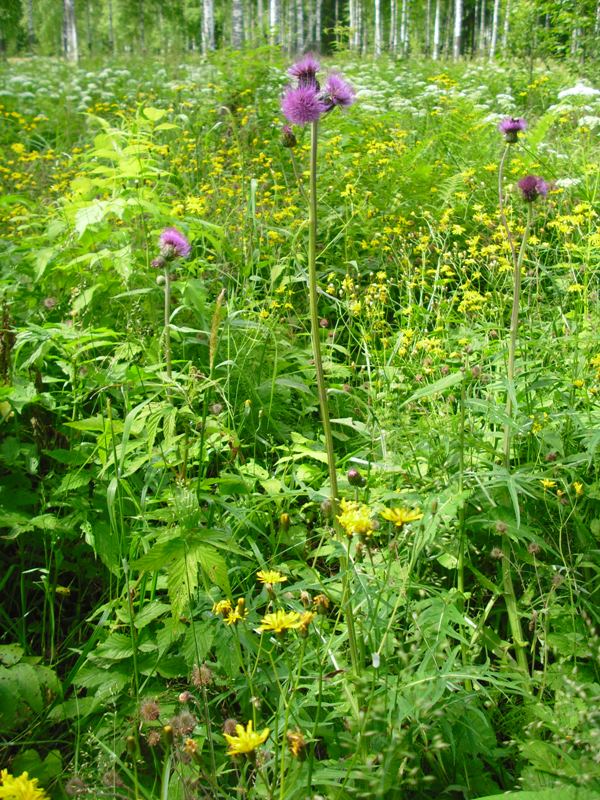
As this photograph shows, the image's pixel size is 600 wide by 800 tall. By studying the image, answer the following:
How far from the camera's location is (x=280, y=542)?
172 centimetres

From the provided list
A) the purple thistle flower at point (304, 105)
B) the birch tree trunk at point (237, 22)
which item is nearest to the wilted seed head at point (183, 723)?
the purple thistle flower at point (304, 105)

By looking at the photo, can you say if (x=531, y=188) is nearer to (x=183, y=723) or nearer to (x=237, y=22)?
(x=183, y=723)

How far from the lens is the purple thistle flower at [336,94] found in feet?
3.60

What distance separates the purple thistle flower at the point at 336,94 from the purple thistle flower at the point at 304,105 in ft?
0.07

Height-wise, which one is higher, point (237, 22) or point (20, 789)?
point (237, 22)

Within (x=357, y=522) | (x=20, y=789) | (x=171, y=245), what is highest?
(x=171, y=245)

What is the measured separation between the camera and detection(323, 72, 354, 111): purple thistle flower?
43.2 inches

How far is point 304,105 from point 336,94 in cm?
7

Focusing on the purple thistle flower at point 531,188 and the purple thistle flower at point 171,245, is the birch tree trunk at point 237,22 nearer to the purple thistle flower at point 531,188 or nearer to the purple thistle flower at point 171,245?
the purple thistle flower at point 171,245

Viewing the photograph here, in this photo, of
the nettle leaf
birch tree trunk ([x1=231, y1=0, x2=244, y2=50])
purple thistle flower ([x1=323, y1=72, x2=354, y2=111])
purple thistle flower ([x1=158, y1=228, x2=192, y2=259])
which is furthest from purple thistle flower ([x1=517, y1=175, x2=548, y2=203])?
birch tree trunk ([x1=231, y1=0, x2=244, y2=50])

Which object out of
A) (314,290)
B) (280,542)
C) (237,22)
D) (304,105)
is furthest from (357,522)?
(237,22)

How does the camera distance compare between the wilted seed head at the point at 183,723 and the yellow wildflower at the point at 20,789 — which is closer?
the yellow wildflower at the point at 20,789

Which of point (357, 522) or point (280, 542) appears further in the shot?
point (280, 542)

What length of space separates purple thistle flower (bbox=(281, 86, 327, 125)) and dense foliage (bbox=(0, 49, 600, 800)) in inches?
4.3
